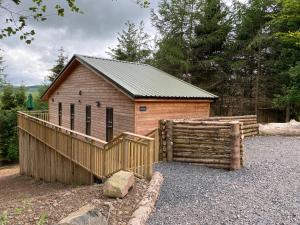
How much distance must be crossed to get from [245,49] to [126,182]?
60.6 feet

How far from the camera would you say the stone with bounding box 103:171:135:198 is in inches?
215

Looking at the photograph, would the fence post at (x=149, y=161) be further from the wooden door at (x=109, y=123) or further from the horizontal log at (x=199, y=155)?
the wooden door at (x=109, y=123)

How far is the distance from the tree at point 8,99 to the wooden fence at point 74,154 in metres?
12.1

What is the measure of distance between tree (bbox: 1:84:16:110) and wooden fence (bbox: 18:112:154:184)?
39.9ft

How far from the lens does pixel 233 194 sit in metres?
6.00

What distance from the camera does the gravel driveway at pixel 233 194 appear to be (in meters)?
4.90

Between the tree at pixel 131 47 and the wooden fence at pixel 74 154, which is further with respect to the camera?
the tree at pixel 131 47

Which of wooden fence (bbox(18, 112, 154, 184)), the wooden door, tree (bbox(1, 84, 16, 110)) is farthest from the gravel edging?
tree (bbox(1, 84, 16, 110))

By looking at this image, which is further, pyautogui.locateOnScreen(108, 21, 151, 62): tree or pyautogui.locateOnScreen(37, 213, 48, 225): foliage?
pyautogui.locateOnScreen(108, 21, 151, 62): tree

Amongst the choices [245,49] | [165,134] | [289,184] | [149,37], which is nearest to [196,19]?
Answer: [245,49]

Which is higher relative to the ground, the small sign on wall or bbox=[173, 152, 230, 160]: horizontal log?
the small sign on wall

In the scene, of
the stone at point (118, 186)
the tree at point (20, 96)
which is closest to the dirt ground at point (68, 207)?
the stone at point (118, 186)

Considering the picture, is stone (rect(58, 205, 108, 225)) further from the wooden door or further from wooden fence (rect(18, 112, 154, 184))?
the wooden door

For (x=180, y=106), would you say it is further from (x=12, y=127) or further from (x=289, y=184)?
(x=12, y=127)
